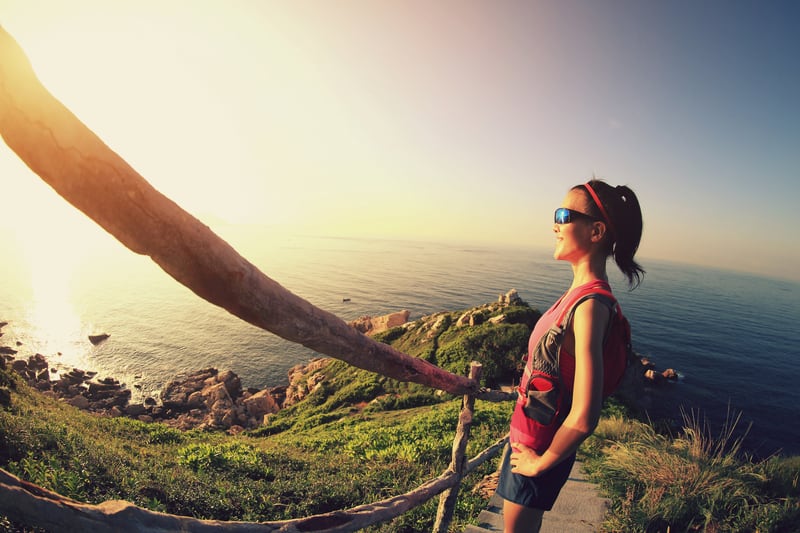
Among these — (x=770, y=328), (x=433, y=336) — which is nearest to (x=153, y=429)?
(x=433, y=336)

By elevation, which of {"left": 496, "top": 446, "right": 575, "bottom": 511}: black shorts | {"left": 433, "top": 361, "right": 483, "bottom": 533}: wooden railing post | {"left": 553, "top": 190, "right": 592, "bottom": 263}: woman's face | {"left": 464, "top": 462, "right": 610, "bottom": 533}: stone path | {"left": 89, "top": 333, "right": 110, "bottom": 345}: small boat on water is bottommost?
{"left": 89, "top": 333, "right": 110, "bottom": 345}: small boat on water

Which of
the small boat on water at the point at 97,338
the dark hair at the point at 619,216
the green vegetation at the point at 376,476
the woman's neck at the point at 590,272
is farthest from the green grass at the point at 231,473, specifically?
the small boat on water at the point at 97,338

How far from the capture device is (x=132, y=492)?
4984mm

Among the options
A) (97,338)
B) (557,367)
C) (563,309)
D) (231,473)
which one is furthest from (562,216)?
(97,338)

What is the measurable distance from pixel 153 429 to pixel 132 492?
26.0ft

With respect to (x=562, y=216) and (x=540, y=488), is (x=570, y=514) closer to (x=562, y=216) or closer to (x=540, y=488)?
(x=540, y=488)

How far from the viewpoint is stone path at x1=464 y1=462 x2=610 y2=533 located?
14.0ft

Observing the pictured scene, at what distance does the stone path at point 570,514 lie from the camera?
4.28 metres

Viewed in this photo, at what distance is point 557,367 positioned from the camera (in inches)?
77.6

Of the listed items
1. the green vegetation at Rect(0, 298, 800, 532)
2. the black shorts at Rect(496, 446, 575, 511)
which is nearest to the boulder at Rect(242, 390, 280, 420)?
the green vegetation at Rect(0, 298, 800, 532)

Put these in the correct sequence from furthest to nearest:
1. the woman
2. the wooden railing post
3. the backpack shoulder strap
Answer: the wooden railing post < the woman < the backpack shoulder strap

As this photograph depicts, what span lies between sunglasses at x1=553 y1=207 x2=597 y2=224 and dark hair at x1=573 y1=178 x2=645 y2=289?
0.16 feet

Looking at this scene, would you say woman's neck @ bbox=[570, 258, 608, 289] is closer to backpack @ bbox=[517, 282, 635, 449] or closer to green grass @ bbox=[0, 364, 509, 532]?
backpack @ bbox=[517, 282, 635, 449]

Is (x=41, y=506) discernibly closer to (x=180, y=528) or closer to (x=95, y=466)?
(x=180, y=528)
